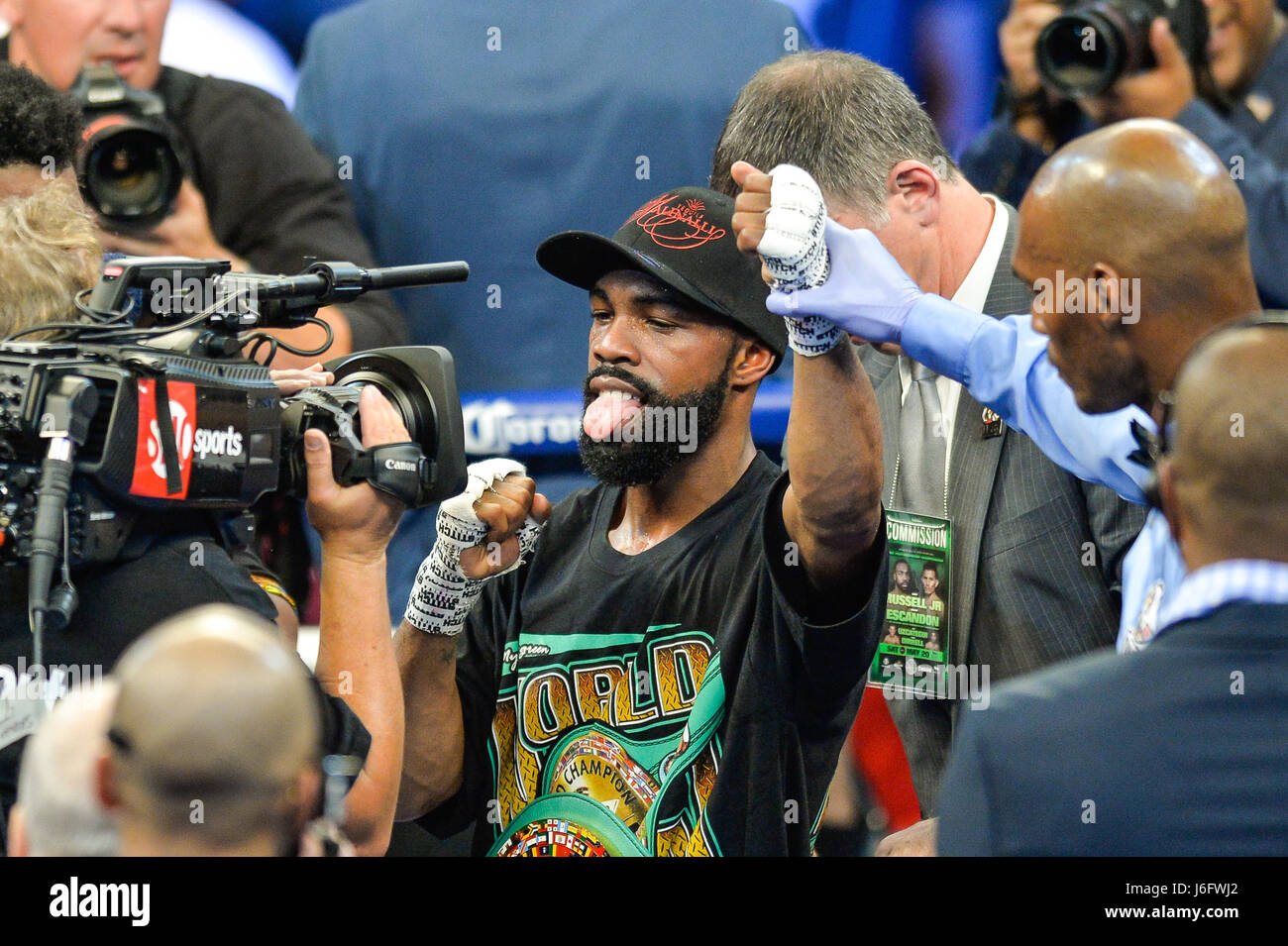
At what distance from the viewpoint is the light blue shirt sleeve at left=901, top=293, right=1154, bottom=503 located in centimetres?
207

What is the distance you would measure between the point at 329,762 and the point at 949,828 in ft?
2.09

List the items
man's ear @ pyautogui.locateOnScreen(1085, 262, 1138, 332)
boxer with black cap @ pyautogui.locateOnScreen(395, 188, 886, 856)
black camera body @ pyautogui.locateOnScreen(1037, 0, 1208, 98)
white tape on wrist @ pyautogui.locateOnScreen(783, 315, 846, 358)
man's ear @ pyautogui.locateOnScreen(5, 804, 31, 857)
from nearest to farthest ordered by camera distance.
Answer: man's ear @ pyautogui.locateOnScreen(5, 804, 31, 857) < man's ear @ pyautogui.locateOnScreen(1085, 262, 1138, 332) < white tape on wrist @ pyautogui.locateOnScreen(783, 315, 846, 358) < boxer with black cap @ pyautogui.locateOnScreen(395, 188, 886, 856) < black camera body @ pyautogui.locateOnScreen(1037, 0, 1208, 98)

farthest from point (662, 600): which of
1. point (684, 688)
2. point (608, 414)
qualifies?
point (608, 414)

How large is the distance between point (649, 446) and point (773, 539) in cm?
29

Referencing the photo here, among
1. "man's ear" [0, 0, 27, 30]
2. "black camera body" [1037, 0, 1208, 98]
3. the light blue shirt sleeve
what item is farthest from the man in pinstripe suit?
"man's ear" [0, 0, 27, 30]

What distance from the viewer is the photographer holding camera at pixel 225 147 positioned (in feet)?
11.0

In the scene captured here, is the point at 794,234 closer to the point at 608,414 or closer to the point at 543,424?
the point at 608,414

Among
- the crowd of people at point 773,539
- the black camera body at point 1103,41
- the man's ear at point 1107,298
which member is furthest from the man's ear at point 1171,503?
the black camera body at point 1103,41

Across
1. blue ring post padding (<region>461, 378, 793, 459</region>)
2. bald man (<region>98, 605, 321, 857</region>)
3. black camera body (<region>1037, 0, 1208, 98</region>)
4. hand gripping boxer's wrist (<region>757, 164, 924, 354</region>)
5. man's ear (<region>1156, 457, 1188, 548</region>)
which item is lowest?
bald man (<region>98, 605, 321, 857</region>)

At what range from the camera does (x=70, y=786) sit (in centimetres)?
130

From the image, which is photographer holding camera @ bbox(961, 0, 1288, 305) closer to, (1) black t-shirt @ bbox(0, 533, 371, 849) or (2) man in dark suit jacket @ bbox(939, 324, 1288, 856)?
(2) man in dark suit jacket @ bbox(939, 324, 1288, 856)

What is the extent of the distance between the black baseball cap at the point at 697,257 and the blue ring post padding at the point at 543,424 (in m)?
0.98

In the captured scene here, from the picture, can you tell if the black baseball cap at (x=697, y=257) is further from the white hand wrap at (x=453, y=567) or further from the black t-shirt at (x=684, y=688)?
the white hand wrap at (x=453, y=567)

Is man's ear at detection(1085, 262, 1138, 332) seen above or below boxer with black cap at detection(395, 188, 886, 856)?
above
